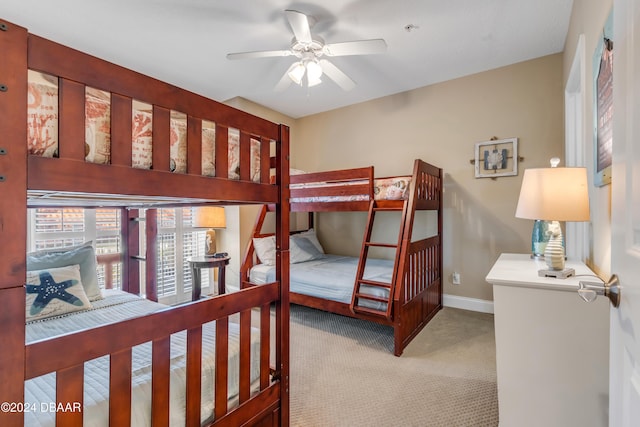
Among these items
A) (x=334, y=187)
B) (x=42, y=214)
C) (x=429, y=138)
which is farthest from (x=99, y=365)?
(x=429, y=138)

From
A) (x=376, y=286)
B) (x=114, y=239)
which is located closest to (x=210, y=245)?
(x=114, y=239)

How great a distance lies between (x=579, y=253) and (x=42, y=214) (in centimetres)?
415

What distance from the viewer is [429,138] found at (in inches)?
140

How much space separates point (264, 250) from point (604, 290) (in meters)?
3.04

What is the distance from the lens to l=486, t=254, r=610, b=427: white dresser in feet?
4.11

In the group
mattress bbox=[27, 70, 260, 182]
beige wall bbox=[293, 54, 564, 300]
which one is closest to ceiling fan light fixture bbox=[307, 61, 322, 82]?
mattress bbox=[27, 70, 260, 182]

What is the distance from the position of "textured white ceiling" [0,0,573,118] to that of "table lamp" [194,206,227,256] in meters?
1.46

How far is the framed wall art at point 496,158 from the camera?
3057mm

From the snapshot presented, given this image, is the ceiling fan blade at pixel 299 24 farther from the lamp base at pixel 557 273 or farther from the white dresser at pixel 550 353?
the lamp base at pixel 557 273

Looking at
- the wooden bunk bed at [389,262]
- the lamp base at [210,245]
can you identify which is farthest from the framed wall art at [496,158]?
the lamp base at [210,245]

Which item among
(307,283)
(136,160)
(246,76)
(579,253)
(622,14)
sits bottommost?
(307,283)

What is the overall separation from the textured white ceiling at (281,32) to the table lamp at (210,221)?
4.80 feet

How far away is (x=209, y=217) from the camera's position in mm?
3402

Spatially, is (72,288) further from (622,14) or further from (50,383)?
(622,14)
